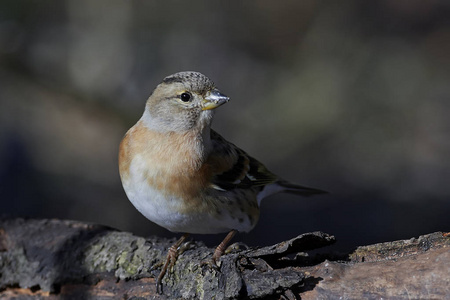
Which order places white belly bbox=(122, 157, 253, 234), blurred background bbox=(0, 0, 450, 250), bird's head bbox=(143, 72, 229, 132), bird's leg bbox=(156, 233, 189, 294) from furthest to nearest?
blurred background bbox=(0, 0, 450, 250), bird's head bbox=(143, 72, 229, 132), white belly bbox=(122, 157, 253, 234), bird's leg bbox=(156, 233, 189, 294)

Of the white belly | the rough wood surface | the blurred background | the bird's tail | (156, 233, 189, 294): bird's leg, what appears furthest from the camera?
the blurred background

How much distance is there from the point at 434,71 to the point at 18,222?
4.75 meters

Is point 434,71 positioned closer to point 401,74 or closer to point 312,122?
point 401,74

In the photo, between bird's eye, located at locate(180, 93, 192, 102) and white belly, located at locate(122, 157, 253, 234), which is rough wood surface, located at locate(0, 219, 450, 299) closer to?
white belly, located at locate(122, 157, 253, 234)

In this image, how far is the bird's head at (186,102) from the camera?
311cm

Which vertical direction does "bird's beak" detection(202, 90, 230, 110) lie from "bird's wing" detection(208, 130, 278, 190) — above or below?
above

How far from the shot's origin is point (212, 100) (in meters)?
3.09

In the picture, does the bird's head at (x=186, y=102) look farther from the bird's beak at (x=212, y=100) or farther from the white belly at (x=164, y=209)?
the white belly at (x=164, y=209)

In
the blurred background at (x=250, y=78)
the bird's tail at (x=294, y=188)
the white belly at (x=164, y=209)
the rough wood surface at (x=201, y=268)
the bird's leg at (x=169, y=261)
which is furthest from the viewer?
the blurred background at (x=250, y=78)

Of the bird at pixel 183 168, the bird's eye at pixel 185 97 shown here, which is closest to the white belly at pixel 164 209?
the bird at pixel 183 168

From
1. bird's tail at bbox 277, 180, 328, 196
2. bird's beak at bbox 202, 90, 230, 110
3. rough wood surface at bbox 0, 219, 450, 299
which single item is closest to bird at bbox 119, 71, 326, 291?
bird's beak at bbox 202, 90, 230, 110

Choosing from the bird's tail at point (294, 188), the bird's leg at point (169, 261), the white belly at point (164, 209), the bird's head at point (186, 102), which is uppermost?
the bird's head at point (186, 102)

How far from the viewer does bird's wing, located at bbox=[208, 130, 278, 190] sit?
320 centimetres

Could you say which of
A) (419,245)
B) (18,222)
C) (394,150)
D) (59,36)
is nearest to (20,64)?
(59,36)
